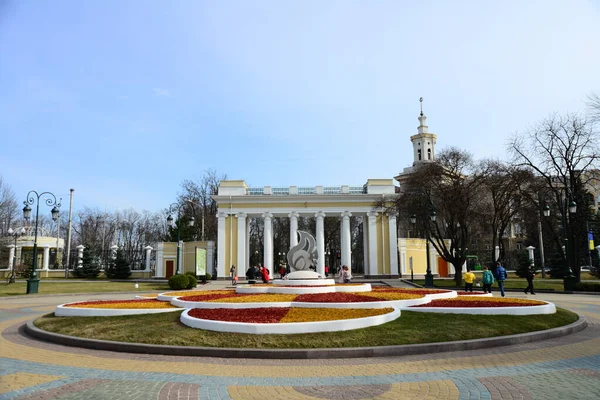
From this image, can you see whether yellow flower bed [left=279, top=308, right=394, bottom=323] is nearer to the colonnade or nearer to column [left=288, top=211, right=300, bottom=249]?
column [left=288, top=211, right=300, bottom=249]

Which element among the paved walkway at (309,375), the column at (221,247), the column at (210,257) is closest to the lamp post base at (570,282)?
the paved walkway at (309,375)

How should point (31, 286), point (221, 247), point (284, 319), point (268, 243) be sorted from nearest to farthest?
point (284, 319), point (31, 286), point (221, 247), point (268, 243)

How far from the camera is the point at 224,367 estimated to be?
8.18 metres

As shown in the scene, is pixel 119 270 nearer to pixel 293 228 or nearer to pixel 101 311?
pixel 293 228

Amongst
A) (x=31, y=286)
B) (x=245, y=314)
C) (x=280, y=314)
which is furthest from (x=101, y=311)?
(x=31, y=286)

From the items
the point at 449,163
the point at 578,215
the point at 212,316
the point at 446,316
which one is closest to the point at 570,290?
the point at 449,163

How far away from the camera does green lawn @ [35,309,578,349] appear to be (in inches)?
377

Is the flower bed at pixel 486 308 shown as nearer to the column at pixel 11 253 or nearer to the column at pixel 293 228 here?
the column at pixel 293 228

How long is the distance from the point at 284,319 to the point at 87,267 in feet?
164

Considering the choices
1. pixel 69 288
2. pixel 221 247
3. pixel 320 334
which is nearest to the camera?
pixel 320 334

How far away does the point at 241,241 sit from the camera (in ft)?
161

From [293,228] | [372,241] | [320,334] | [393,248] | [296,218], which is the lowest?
[320,334]

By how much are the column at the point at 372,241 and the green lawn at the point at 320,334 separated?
36.1 m

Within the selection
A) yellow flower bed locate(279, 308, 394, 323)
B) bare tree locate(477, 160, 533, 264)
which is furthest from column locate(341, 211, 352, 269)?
yellow flower bed locate(279, 308, 394, 323)
